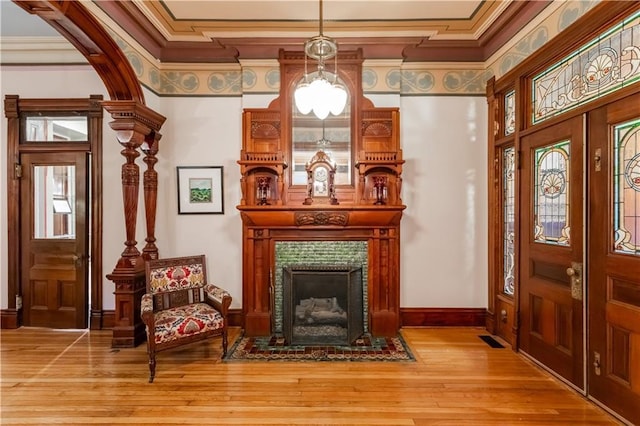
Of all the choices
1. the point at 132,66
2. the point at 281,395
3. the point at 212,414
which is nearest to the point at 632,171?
the point at 281,395

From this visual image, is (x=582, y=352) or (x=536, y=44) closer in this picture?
(x=582, y=352)

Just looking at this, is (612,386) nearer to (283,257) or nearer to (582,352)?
(582,352)

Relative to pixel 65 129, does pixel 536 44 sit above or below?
above

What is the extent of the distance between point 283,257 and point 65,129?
3.04 m

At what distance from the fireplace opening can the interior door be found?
1633 millimetres

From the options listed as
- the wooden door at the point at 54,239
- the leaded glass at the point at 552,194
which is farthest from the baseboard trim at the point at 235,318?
the leaded glass at the point at 552,194

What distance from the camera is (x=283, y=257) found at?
149 inches

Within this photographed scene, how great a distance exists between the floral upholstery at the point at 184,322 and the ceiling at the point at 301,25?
2.85 meters

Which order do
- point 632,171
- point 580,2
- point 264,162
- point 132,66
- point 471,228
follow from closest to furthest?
point 632,171 → point 580,2 → point 132,66 → point 264,162 → point 471,228

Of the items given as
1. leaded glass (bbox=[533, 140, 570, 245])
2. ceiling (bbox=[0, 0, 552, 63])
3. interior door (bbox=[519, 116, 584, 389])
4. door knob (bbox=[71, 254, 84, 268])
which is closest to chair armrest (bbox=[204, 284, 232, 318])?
door knob (bbox=[71, 254, 84, 268])

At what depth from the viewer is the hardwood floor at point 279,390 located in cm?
231

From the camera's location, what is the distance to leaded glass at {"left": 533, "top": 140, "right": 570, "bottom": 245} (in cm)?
277

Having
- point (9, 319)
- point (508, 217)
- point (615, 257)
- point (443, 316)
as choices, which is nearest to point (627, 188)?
point (615, 257)

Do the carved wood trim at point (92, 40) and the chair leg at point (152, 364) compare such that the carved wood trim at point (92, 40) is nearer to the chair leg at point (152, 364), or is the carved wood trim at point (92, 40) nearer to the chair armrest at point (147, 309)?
the chair armrest at point (147, 309)
